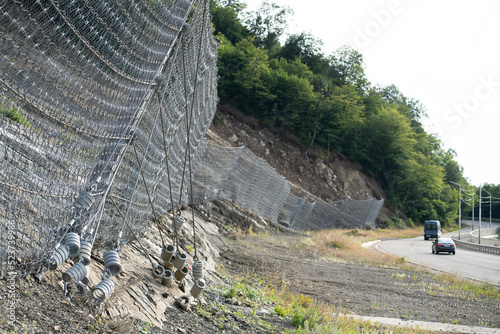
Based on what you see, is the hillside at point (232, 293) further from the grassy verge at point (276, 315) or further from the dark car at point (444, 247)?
the dark car at point (444, 247)

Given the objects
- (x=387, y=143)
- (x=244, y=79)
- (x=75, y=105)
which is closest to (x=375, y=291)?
(x=75, y=105)

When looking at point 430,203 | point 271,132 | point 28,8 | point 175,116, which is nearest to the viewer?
point 28,8

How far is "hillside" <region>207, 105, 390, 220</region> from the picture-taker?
147 ft

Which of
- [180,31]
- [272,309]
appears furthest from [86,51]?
[272,309]

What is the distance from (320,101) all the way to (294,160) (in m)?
12.2

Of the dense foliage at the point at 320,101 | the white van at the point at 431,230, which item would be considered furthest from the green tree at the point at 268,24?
the white van at the point at 431,230

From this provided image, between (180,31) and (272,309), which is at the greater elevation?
(180,31)

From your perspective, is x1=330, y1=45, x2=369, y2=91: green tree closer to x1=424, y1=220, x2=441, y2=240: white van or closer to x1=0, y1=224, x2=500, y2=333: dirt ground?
x1=424, y1=220, x2=441, y2=240: white van

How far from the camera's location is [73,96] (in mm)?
3775

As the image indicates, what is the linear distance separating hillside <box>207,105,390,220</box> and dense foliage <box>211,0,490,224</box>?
6.46 ft

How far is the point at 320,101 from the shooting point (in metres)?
59.1

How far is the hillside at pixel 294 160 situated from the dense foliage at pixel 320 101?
6.46 ft

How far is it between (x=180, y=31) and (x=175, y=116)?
1724 millimetres

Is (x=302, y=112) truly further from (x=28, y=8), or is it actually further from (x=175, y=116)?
(x=28, y=8)
